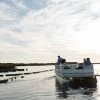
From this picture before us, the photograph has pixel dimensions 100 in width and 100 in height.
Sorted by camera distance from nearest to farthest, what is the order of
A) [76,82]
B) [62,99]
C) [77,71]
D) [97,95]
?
[62,99] → [97,95] → [76,82] → [77,71]

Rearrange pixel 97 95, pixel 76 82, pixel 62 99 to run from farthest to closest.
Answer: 1. pixel 76 82
2. pixel 97 95
3. pixel 62 99

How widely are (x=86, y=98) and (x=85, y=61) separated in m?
13.5

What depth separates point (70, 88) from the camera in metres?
48.9

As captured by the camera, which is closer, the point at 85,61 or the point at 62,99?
the point at 62,99

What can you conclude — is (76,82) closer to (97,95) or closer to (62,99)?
(97,95)

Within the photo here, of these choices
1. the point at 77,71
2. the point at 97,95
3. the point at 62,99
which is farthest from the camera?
the point at 77,71

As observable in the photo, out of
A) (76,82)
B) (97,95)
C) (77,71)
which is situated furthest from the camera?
(77,71)

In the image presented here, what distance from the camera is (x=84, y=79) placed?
1930 inches

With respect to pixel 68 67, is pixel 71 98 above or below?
below

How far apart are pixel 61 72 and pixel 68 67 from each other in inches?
56.6

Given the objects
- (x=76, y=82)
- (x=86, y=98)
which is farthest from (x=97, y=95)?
(x=76, y=82)

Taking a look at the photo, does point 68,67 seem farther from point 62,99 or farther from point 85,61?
point 62,99

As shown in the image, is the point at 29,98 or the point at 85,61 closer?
the point at 29,98

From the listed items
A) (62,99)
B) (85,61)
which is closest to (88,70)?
(85,61)
